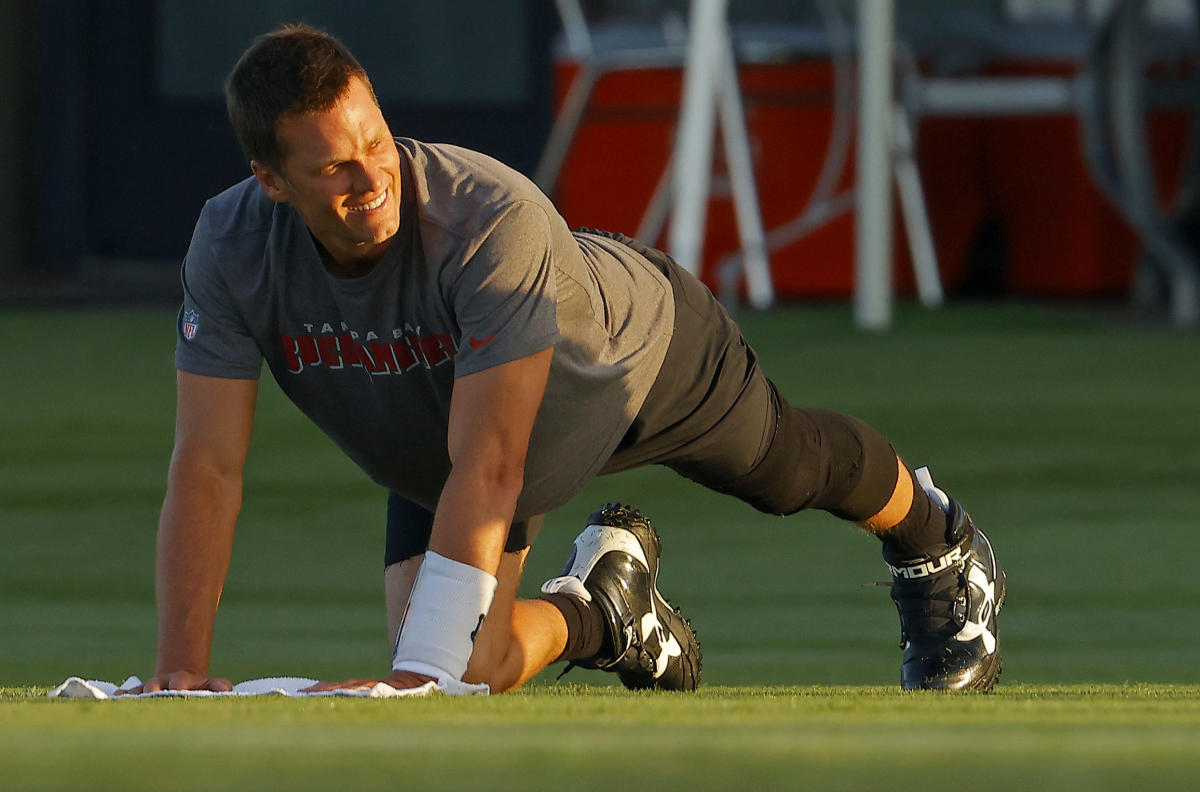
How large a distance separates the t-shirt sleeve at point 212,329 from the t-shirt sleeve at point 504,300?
0.98 ft

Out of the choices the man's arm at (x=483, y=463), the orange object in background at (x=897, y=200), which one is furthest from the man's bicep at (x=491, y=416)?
the orange object in background at (x=897, y=200)

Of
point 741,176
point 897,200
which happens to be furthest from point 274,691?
point 897,200

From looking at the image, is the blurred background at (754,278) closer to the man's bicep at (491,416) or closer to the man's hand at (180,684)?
the man's hand at (180,684)

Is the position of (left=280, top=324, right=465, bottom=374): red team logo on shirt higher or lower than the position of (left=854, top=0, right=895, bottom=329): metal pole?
higher

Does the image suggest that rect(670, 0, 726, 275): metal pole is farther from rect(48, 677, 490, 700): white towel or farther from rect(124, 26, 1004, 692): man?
rect(48, 677, 490, 700): white towel

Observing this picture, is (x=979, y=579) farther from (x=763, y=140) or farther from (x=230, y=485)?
(x=763, y=140)

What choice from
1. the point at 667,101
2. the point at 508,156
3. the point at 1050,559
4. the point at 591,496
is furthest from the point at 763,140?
the point at 1050,559

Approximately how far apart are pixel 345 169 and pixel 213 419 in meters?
0.40

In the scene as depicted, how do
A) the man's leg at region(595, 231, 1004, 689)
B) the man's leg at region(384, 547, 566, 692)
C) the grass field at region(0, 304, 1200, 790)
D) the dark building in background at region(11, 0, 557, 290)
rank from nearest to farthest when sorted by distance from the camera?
the grass field at region(0, 304, 1200, 790) → the man's leg at region(384, 547, 566, 692) → the man's leg at region(595, 231, 1004, 689) → the dark building in background at region(11, 0, 557, 290)

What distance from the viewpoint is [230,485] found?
2.57 meters

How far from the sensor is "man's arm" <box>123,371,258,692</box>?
2.51 m

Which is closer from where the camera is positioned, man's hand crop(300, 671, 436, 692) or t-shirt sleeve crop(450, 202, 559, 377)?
man's hand crop(300, 671, 436, 692)

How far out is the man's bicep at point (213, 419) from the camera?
8.40ft

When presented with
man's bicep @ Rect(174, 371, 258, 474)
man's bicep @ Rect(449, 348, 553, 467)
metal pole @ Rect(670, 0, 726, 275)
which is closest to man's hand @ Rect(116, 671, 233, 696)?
man's bicep @ Rect(174, 371, 258, 474)
